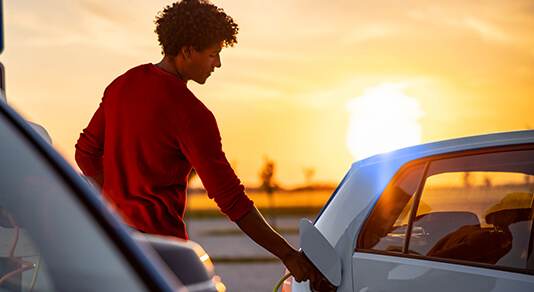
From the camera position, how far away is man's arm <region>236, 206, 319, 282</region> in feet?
9.07

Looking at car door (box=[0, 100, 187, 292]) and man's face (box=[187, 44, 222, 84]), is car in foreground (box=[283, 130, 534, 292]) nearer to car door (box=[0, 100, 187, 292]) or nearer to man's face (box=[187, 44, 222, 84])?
man's face (box=[187, 44, 222, 84])

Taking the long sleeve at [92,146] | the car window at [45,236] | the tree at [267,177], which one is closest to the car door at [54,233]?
the car window at [45,236]

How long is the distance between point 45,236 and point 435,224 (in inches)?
74.6

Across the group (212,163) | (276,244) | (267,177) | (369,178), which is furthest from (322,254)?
(267,177)

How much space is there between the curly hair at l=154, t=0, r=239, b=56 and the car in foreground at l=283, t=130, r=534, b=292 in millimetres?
913

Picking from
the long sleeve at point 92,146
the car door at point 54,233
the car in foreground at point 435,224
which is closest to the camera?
the car door at point 54,233

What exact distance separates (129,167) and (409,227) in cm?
115

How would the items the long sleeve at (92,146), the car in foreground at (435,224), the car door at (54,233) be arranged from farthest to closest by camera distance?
1. the long sleeve at (92,146)
2. the car in foreground at (435,224)
3. the car door at (54,233)

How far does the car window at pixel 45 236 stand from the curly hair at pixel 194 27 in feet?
5.77

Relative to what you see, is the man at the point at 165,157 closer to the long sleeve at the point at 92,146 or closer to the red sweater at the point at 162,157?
the red sweater at the point at 162,157

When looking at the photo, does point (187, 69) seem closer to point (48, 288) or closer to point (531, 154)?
point (531, 154)

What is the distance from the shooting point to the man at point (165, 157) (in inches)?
105

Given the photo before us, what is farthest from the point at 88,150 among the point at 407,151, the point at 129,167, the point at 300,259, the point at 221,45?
the point at 407,151

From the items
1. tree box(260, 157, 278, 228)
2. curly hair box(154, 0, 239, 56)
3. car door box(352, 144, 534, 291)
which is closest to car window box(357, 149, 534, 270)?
car door box(352, 144, 534, 291)
